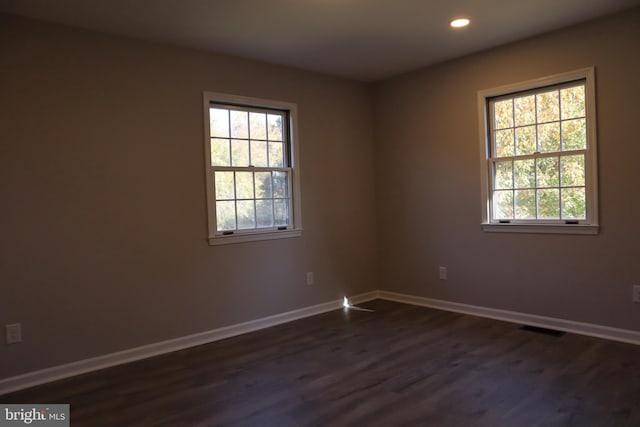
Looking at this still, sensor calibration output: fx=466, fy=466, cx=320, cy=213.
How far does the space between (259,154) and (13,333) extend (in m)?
2.35

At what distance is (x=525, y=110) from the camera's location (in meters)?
4.07

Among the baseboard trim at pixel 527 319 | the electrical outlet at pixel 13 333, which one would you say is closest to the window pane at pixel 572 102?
the baseboard trim at pixel 527 319

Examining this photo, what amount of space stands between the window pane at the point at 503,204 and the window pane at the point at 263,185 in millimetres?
2096

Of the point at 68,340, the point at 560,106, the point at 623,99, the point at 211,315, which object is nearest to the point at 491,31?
the point at 560,106

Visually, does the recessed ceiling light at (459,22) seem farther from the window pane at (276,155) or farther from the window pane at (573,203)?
the window pane at (276,155)

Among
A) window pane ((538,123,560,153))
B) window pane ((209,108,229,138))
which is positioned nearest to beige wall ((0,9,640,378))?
window pane ((209,108,229,138))

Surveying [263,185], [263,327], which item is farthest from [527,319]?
[263,185]

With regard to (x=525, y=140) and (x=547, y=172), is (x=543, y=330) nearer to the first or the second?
(x=547, y=172)

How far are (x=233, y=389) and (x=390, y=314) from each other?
82.0 inches

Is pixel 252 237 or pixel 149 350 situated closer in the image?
pixel 149 350

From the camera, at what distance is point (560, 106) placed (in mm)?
3857

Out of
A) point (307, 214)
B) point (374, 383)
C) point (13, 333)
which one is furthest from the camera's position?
point (307, 214)

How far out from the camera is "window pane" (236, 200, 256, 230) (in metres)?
4.19

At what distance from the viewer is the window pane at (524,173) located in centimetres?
404
